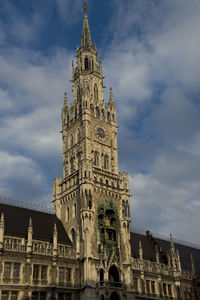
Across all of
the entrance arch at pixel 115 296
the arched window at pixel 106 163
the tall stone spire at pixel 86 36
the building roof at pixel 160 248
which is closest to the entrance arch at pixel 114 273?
the entrance arch at pixel 115 296

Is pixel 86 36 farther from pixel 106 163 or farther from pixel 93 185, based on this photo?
pixel 93 185

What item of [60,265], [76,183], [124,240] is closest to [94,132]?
[76,183]

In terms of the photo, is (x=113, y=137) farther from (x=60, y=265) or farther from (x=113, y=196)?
(x=60, y=265)

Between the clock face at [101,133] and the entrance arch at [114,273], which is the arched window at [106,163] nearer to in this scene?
the clock face at [101,133]

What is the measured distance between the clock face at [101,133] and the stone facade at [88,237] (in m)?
0.22

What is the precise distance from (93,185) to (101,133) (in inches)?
547

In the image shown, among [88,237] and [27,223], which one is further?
[27,223]

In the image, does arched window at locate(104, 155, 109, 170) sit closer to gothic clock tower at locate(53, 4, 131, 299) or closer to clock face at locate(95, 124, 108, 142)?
gothic clock tower at locate(53, 4, 131, 299)

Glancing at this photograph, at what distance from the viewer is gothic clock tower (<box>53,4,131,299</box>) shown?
213 feet

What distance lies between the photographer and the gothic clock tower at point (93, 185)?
64.8m

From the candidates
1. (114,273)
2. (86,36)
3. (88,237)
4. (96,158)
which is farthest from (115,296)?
(86,36)

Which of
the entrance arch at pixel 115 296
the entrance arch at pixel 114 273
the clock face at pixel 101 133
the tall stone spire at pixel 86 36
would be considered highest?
the tall stone spire at pixel 86 36

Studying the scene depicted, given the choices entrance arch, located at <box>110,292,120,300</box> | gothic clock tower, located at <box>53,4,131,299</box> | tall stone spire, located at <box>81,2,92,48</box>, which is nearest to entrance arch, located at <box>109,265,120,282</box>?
gothic clock tower, located at <box>53,4,131,299</box>

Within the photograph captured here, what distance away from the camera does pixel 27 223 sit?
6481cm
